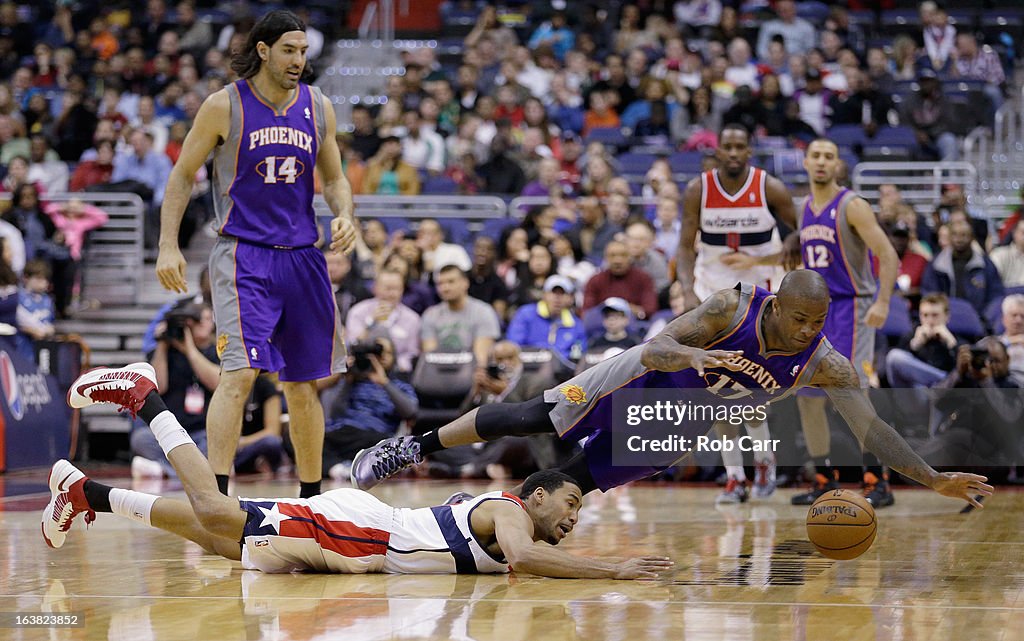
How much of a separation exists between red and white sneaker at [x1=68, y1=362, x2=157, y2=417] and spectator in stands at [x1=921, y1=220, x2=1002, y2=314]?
23.9 ft

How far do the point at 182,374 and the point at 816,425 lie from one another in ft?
16.8

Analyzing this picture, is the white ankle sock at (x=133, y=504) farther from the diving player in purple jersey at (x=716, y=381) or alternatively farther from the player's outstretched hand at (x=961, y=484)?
the player's outstretched hand at (x=961, y=484)

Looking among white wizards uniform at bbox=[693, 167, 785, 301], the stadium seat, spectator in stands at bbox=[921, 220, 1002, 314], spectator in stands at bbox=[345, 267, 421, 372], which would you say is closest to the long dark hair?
white wizards uniform at bbox=[693, 167, 785, 301]

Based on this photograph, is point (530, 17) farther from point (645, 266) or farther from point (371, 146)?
point (645, 266)

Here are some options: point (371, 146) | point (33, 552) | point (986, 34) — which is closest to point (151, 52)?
point (371, 146)

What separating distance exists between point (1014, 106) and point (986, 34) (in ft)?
6.44

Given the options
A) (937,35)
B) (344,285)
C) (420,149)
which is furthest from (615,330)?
(937,35)

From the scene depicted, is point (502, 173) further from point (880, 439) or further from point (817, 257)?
point (880, 439)

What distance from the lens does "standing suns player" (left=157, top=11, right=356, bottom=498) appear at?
603cm

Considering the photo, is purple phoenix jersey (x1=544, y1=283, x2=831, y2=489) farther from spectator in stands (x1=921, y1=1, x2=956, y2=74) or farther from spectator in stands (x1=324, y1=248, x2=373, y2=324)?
spectator in stands (x1=921, y1=1, x2=956, y2=74)

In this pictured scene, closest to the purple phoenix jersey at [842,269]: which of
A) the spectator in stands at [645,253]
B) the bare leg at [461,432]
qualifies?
the bare leg at [461,432]

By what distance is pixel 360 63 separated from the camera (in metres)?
18.0

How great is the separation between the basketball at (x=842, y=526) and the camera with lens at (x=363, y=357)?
5369 millimetres

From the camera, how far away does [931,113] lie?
1421 cm
